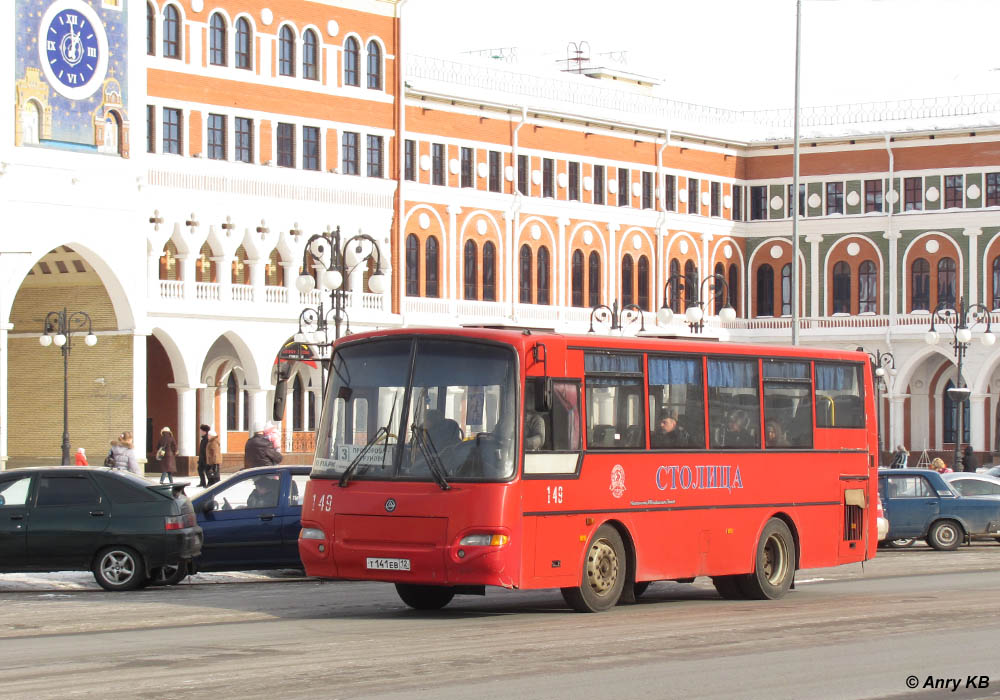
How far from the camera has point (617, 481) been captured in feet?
58.7

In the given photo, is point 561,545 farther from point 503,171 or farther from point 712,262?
point 712,262

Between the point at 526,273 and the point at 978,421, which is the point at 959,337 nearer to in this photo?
the point at 526,273

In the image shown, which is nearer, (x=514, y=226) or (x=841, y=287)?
(x=514, y=226)

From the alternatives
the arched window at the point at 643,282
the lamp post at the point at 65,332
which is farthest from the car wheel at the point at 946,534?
the arched window at the point at 643,282

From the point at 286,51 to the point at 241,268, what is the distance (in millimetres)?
6420

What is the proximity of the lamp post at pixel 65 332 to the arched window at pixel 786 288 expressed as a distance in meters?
31.0

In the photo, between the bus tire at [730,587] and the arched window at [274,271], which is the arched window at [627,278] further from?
the bus tire at [730,587]

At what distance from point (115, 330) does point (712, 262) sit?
2836 centimetres

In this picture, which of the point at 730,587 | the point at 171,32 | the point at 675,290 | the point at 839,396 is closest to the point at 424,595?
the point at 730,587

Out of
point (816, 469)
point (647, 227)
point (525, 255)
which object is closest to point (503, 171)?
point (525, 255)

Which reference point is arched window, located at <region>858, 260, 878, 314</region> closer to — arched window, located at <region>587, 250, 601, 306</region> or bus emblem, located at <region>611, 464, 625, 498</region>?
arched window, located at <region>587, 250, 601, 306</region>

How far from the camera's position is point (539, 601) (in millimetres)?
19500

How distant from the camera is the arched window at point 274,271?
187 ft

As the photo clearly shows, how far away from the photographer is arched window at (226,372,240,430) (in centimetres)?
5809
